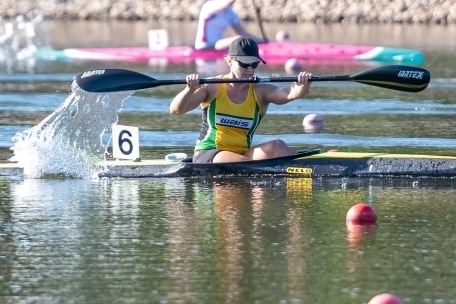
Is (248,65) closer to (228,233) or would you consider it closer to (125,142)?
(125,142)

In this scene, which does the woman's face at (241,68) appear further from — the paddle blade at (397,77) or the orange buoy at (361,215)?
the orange buoy at (361,215)

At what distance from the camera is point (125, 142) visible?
43.4 ft

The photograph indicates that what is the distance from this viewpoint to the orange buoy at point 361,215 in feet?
34.4

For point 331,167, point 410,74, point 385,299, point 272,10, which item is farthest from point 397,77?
point 272,10

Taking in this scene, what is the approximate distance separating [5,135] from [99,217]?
514cm

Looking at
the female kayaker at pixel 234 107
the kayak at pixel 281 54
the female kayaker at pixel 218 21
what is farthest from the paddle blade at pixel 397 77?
the female kayaker at pixel 218 21

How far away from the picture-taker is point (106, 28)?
36.1 m

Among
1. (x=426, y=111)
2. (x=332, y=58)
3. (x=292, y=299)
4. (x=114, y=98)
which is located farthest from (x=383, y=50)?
(x=292, y=299)

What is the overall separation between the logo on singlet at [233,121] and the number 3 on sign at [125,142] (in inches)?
35.4

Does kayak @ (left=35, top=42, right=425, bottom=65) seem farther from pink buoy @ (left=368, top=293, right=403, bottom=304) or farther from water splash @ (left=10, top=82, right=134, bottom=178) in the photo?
pink buoy @ (left=368, top=293, right=403, bottom=304)

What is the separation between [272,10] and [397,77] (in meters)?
25.2

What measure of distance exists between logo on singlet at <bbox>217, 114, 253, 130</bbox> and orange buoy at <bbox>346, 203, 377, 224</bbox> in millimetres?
2277

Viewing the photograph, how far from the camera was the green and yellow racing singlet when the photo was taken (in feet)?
41.2

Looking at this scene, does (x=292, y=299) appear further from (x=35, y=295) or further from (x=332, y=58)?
(x=332, y=58)
